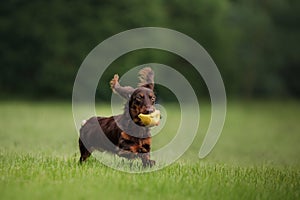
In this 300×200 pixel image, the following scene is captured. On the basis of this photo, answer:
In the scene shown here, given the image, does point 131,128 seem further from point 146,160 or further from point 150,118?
point 146,160

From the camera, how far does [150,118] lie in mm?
7500

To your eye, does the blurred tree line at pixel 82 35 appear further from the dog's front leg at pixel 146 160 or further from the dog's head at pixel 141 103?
the dog's head at pixel 141 103

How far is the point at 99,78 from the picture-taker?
30562mm

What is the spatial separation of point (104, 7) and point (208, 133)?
16.6m

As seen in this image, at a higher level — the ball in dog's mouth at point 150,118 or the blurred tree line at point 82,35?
the blurred tree line at point 82,35

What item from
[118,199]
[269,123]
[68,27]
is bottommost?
[118,199]

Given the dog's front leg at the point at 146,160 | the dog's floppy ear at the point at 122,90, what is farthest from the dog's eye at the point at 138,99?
the dog's front leg at the point at 146,160

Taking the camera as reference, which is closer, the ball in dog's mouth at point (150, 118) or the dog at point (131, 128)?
the ball in dog's mouth at point (150, 118)

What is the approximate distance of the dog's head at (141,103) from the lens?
7.56 m

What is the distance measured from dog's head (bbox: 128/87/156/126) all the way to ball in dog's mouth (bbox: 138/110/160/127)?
5cm

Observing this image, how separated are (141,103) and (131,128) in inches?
15.3

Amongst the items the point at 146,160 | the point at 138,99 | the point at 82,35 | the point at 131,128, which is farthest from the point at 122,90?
the point at 82,35

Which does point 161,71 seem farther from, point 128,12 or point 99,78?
point 99,78

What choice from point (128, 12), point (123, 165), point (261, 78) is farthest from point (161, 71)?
point (123, 165)
